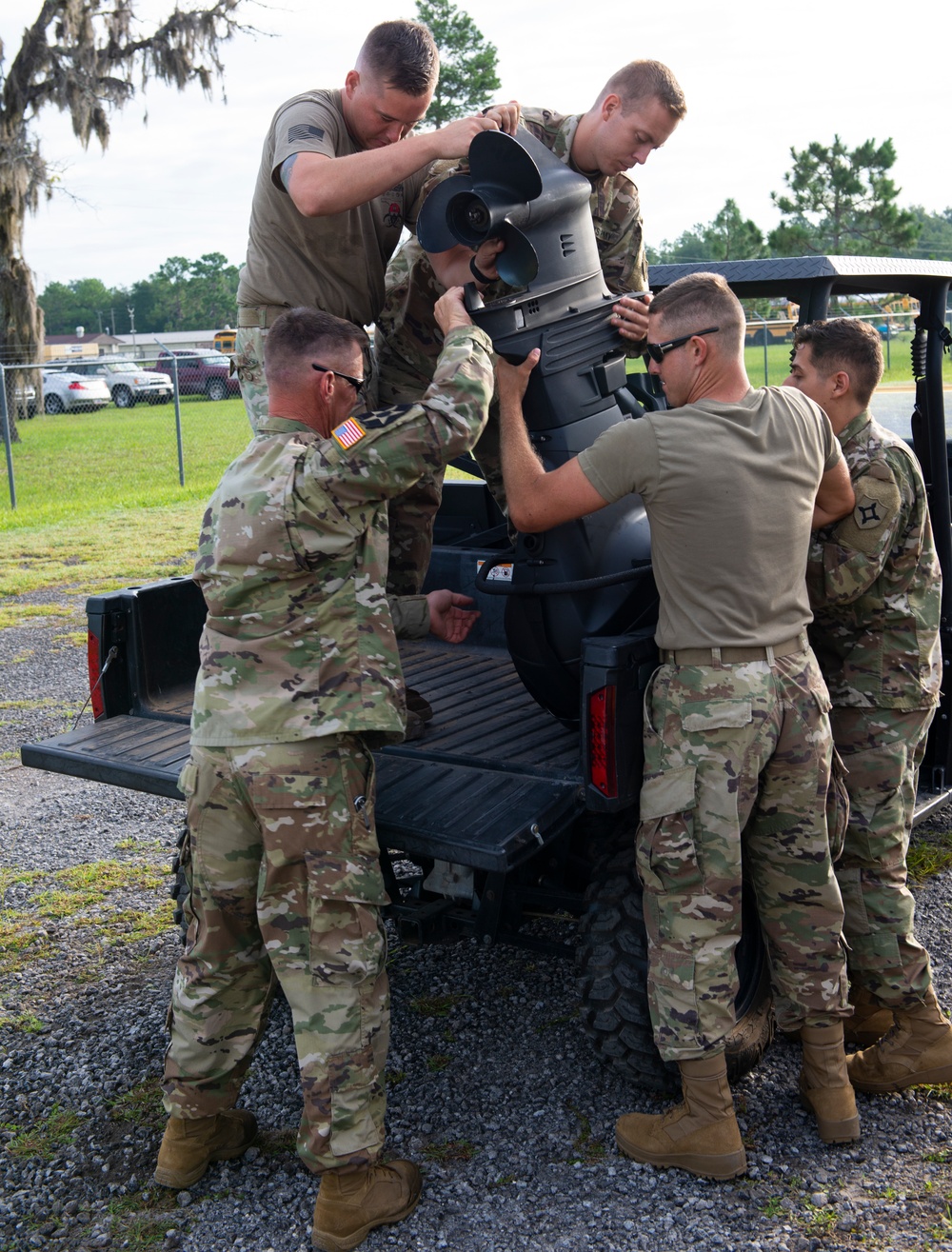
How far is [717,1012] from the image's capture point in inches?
112

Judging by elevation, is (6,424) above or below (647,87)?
below

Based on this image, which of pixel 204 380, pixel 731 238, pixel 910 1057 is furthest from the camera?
pixel 731 238

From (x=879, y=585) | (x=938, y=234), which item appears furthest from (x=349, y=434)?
(x=938, y=234)

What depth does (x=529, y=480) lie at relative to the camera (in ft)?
9.62

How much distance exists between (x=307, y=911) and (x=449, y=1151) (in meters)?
0.76

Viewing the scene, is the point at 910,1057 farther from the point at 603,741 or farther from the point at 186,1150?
the point at 186,1150

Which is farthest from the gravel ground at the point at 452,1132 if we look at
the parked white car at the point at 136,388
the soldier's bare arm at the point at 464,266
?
the parked white car at the point at 136,388

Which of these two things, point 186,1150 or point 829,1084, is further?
point 829,1084

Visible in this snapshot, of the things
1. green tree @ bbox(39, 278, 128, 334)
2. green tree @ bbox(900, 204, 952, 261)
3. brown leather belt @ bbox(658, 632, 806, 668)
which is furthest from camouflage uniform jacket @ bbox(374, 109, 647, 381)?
green tree @ bbox(39, 278, 128, 334)

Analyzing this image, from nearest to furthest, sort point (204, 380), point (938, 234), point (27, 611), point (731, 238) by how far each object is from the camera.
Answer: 1. point (27, 611)
2. point (204, 380)
3. point (731, 238)
4. point (938, 234)

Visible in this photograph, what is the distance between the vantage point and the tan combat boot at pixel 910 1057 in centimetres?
318

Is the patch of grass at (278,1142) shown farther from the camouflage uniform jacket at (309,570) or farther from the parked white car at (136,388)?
the parked white car at (136,388)

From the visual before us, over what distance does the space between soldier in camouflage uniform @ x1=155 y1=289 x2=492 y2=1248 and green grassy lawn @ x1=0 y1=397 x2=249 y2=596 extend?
7442 millimetres

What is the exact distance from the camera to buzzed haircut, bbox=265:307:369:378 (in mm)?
2762
